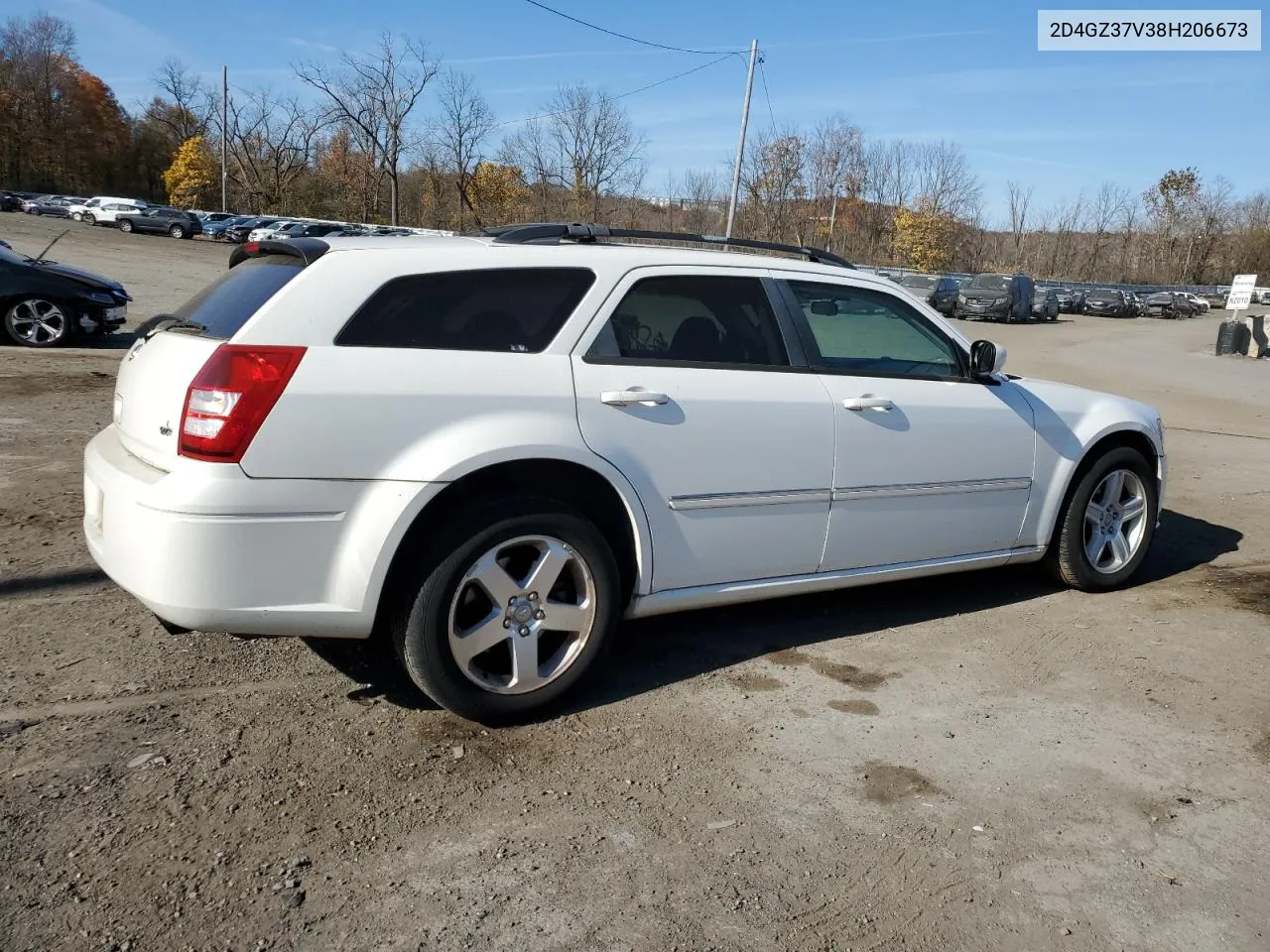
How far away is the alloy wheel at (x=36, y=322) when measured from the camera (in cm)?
1212

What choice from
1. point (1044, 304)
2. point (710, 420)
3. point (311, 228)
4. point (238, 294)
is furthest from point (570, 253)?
point (1044, 304)

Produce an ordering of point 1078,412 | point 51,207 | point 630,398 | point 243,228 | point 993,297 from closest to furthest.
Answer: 1. point 630,398
2. point 1078,412
3. point 993,297
4. point 243,228
5. point 51,207

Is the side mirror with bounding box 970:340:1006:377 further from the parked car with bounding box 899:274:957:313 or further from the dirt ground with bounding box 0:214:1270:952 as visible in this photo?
the parked car with bounding box 899:274:957:313

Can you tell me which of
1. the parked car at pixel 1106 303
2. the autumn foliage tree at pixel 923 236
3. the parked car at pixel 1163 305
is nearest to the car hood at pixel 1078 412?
the parked car at pixel 1106 303

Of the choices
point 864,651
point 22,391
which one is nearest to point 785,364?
point 864,651

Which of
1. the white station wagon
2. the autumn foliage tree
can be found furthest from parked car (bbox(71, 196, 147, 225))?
the white station wagon

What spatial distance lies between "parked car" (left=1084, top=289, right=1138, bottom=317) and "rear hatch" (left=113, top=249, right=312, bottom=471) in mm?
62003

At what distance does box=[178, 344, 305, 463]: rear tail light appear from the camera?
121 inches

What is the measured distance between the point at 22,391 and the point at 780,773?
28.4ft

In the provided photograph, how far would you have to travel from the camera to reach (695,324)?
13.3ft

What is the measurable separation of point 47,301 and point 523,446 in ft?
37.0

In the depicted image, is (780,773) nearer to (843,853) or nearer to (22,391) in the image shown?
(843,853)

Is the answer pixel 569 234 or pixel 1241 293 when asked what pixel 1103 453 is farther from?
pixel 1241 293

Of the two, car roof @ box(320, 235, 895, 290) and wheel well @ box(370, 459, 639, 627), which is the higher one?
car roof @ box(320, 235, 895, 290)
